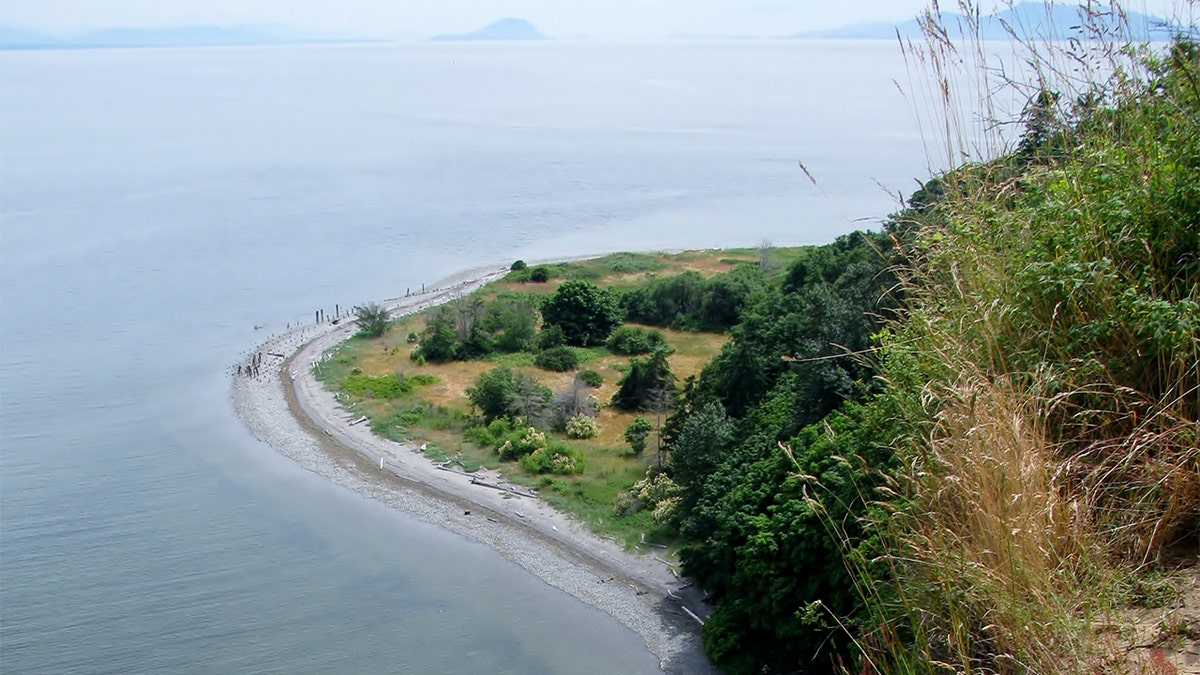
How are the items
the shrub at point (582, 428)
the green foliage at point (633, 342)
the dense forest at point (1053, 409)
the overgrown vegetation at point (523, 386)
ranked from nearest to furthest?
the dense forest at point (1053, 409) → the overgrown vegetation at point (523, 386) → the shrub at point (582, 428) → the green foliage at point (633, 342)

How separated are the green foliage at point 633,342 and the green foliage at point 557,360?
2.44 metres

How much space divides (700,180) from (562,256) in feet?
104

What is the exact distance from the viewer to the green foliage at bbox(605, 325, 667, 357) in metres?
43.1

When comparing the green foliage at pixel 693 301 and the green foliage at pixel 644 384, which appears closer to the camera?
the green foliage at pixel 644 384

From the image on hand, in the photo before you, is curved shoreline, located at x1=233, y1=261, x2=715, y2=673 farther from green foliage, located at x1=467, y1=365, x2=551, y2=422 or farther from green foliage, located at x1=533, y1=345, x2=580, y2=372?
green foliage, located at x1=533, y1=345, x2=580, y2=372

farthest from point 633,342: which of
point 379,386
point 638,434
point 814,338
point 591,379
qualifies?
point 814,338

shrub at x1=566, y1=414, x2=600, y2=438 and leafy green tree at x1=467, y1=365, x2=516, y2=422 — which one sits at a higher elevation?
leafy green tree at x1=467, y1=365, x2=516, y2=422

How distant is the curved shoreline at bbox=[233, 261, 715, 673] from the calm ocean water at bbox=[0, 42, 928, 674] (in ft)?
2.14

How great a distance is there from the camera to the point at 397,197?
8512 cm

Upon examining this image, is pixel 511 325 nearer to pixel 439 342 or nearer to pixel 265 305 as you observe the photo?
pixel 439 342

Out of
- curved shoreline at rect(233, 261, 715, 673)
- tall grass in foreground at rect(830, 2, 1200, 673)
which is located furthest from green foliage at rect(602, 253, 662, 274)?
tall grass in foreground at rect(830, 2, 1200, 673)

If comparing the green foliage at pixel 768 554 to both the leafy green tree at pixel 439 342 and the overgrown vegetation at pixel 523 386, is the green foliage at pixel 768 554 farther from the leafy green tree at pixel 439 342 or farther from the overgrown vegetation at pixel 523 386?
the leafy green tree at pixel 439 342

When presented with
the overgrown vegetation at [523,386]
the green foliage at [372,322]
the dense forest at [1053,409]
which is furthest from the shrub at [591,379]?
the dense forest at [1053,409]

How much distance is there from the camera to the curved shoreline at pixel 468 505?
73.4ft
